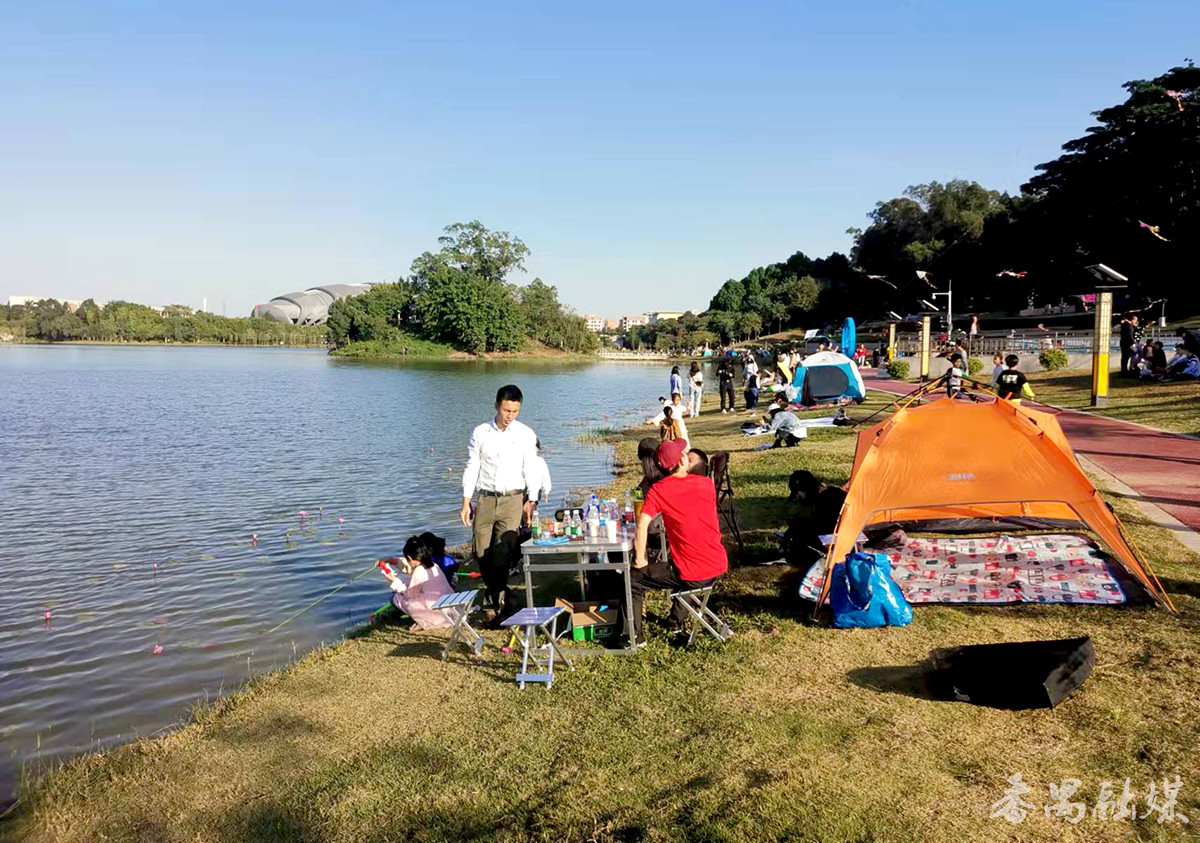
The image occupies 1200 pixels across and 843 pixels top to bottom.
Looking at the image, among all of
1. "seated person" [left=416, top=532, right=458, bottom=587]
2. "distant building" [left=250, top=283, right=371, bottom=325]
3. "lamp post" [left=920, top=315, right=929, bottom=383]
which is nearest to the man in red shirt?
"seated person" [left=416, top=532, right=458, bottom=587]

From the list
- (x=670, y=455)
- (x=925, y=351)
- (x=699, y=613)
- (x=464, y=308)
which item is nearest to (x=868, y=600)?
(x=699, y=613)

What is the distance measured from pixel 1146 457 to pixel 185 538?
14746mm

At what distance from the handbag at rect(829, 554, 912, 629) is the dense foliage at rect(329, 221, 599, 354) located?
86.6m

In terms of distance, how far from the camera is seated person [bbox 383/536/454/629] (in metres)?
7.02

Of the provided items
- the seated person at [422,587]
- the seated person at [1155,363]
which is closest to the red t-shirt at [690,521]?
the seated person at [422,587]

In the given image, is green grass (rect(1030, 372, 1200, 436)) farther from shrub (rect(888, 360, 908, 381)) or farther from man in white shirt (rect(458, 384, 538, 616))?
man in white shirt (rect(458, 384, 538, 616))

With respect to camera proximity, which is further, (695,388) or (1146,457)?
(695,388)

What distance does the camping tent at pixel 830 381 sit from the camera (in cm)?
2359

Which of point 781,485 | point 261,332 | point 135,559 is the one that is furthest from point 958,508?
point 261,332

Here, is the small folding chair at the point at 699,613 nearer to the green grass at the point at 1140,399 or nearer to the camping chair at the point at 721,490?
the camping chair at the point at 721,490

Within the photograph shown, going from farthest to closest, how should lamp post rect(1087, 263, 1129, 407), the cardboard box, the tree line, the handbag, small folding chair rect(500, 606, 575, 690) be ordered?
the tree line → lamp post rect(1087, 263, 1129, 407) → the cardboard box → the handbag → small folding chair rect(500, 606, 575, 690)

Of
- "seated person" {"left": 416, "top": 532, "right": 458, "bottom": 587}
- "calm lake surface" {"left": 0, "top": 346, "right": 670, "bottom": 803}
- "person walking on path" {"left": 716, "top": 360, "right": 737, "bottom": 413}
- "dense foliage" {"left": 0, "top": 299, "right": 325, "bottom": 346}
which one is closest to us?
"calm lake surface" {"left": 0, "top": 346, "right": 670, "bottom": 803}

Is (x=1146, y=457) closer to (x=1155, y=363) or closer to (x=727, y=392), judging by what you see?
(x=1155, y=363)

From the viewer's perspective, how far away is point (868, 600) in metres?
6.29
